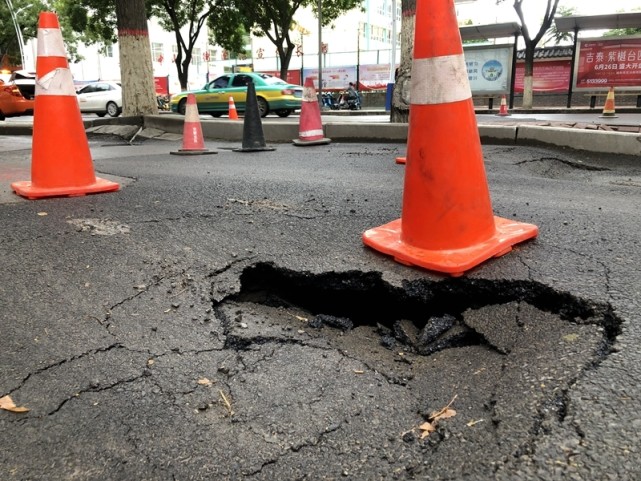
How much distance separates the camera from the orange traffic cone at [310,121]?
8062mm

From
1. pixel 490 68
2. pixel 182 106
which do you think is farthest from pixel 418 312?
pixel 490 68

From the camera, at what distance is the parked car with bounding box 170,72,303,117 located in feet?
56.0

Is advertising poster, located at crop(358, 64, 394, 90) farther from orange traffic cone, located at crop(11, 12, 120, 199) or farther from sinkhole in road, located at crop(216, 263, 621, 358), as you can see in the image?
sinkhole in road, located at crop(216, 263, 621, 358)

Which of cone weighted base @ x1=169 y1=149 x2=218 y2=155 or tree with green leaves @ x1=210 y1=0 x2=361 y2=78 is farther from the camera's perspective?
tree with green leaves @ x1=210 y1=0 x2=361 y2=78

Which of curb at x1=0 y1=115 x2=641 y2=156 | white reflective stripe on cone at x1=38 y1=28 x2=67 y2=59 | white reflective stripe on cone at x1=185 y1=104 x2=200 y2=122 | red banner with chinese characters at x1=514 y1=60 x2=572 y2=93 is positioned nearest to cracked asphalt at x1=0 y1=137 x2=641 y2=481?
white reflective stripe on cone at x1=38 y1=28 x2=67 y2=59

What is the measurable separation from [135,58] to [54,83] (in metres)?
7.35

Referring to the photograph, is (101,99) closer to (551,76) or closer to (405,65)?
(405,65)

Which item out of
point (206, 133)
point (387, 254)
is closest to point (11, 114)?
point (206, 133)

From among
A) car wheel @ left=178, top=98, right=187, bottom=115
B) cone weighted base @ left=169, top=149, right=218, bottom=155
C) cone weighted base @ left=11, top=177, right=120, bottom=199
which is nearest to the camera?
cone weighted base @ left=11, top=177, right=120, bottom=199

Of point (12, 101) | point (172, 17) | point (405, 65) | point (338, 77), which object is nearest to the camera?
point (405, 65)

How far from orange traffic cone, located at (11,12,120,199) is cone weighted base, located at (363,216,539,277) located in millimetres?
2491

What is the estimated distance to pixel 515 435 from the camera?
4.57 feet

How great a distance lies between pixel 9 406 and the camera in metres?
1.61

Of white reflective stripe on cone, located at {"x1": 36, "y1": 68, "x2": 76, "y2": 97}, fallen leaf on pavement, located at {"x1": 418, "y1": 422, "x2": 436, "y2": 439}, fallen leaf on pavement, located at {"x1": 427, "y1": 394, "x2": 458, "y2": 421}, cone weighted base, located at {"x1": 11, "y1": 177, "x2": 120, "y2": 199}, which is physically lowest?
fallen leaf on pavement, located at {"x1": 418, "y1": 422, "x2": 436, "y2": 439}
